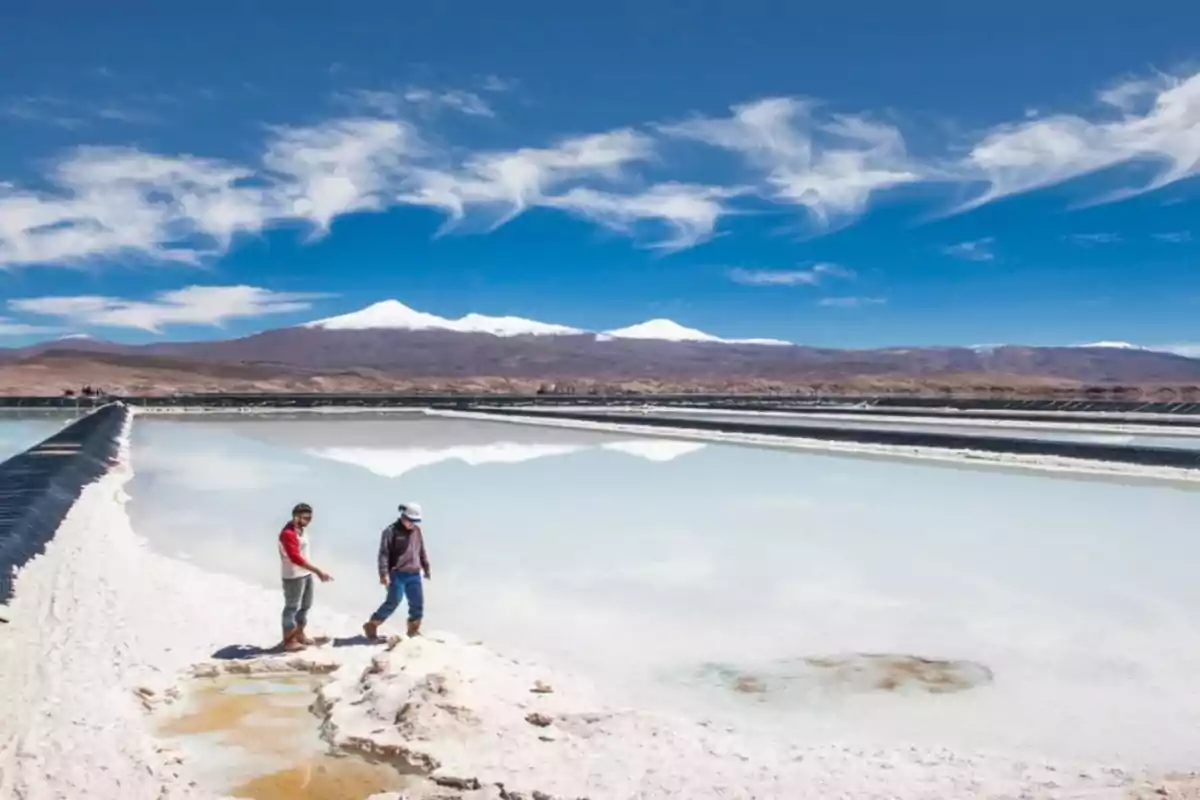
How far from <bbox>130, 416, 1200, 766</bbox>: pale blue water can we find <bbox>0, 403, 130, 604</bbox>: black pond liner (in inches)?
31.0

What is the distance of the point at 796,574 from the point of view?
803cm

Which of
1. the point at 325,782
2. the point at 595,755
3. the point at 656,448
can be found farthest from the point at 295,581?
the point at 656,448

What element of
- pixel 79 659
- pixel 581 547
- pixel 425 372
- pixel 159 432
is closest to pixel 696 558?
pixel 581 547

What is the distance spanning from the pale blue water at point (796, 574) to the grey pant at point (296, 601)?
0.89 m

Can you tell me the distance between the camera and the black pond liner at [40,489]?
8.56 m

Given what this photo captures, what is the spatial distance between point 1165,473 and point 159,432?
24.5 m

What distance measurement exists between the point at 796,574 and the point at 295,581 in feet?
12.3

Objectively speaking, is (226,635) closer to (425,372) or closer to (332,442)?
(332,442)

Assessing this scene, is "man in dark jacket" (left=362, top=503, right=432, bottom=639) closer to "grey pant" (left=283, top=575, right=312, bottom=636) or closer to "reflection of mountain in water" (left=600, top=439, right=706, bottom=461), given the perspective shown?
"grey pant" (left=283, top=575, right=312, bottom=636)

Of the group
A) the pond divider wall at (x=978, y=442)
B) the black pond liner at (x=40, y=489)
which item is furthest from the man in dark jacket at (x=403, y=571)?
the pond divider wall at (x=978, y=442)

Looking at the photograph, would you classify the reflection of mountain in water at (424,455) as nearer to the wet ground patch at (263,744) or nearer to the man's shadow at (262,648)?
the man's shadow at (262,648)

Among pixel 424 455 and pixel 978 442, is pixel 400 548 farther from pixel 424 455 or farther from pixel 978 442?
pixel 978 442

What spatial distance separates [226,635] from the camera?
6.10 m

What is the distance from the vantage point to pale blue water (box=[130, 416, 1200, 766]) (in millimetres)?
4953
